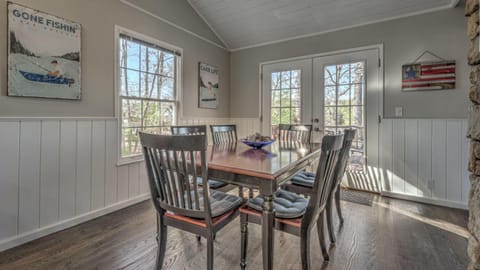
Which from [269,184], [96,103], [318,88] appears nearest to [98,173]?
[96,103]

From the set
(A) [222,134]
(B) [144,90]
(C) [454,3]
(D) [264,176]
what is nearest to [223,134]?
(A) [222,134]

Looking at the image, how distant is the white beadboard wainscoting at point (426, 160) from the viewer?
2.75m

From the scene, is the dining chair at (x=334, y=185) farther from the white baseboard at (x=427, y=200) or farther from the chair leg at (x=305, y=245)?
the white baseboard at (x=427, y=200)

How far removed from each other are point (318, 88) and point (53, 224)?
3.67m

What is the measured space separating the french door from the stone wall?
2.30 m

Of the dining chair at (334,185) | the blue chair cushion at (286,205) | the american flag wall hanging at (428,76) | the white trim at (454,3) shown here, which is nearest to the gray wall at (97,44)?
the blue chair cushion at (286,205)

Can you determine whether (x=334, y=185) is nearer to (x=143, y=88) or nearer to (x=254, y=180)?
(x=254, y=180)

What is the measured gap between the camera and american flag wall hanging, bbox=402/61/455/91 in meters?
2.79

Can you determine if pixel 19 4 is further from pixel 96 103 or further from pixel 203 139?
pixel 203 139

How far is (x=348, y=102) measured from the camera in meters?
3.44

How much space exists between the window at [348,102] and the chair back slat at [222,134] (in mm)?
1542

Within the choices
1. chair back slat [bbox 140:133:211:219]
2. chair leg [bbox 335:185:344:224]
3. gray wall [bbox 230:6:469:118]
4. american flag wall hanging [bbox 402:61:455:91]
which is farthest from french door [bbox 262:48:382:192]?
chair back slat [bbox 140:133:211:219]

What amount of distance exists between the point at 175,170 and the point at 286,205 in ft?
2.52

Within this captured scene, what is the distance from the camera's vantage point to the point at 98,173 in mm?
2479
